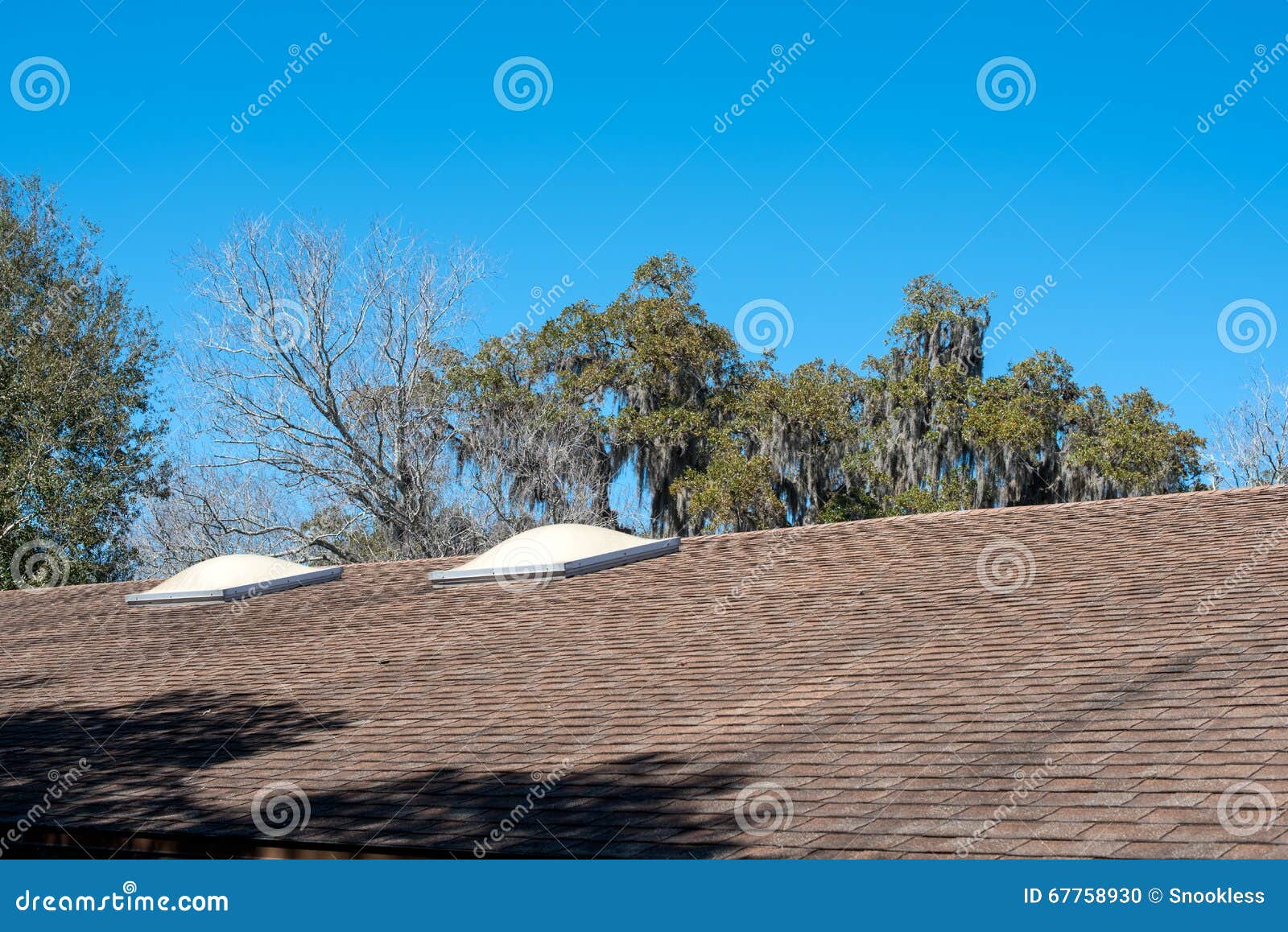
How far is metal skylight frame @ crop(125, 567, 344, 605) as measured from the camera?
53.2 feet

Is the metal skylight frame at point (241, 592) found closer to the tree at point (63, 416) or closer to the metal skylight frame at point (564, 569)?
the metal skylight frame at point (564, 569)

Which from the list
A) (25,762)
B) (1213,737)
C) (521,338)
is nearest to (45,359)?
(521,338)

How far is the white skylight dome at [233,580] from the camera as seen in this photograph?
16297mm

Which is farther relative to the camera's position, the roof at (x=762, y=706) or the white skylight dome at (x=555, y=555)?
the white skylight dome at (x=555, y=555)

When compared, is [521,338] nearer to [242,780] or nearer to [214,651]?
[214,651]

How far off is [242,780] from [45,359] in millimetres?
26949

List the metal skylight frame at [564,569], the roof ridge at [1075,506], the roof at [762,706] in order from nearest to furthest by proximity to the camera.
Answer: the roof at [762,706], the roof ridge at [1075,506], the metal skylight frame at [564,569]

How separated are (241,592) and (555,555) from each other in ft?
15.4

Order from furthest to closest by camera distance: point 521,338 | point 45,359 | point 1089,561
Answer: point 521,338 < point 45,359 < point 1089,561

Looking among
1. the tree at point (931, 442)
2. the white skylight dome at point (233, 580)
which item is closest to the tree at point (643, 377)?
the tree at point (931, 442)

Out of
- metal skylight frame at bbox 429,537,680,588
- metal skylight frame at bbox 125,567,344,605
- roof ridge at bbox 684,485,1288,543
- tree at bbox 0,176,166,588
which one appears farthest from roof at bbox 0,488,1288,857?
tree at bbox 0,176,166,588

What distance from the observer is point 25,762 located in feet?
29.9

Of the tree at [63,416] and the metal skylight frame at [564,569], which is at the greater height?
the tree at [63,416]

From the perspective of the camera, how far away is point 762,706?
8148 millimetres
